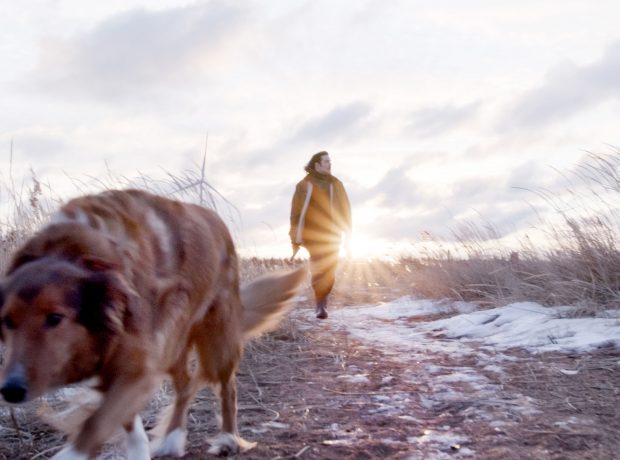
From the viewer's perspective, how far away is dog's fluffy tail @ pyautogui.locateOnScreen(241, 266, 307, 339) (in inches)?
176

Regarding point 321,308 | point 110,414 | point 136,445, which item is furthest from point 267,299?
point 321,308

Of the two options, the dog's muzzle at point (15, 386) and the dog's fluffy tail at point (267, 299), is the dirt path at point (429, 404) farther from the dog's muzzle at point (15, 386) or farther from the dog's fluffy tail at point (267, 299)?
the dog's muzzle at point (15, 386)

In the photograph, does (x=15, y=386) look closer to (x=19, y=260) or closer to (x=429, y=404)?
(x=19, y=260)

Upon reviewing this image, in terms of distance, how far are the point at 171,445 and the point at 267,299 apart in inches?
47.9

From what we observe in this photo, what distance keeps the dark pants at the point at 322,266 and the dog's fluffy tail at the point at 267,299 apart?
532 centimetres

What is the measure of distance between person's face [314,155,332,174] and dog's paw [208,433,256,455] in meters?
6.95

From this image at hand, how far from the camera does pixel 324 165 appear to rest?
1037 cm

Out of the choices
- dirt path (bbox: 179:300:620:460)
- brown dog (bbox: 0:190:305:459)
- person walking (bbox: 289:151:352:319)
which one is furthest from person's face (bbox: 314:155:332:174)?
brown dog (bbox: 0:190:305:459)

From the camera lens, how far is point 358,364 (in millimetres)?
6008

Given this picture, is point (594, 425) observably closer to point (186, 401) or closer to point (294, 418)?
point (294, 418)

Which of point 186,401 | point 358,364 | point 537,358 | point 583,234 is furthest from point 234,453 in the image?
point 583,234

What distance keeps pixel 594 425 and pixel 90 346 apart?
2.73m

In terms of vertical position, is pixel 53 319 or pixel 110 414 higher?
pixel 53 319

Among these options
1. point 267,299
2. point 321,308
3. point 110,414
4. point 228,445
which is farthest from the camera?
point 321,308
